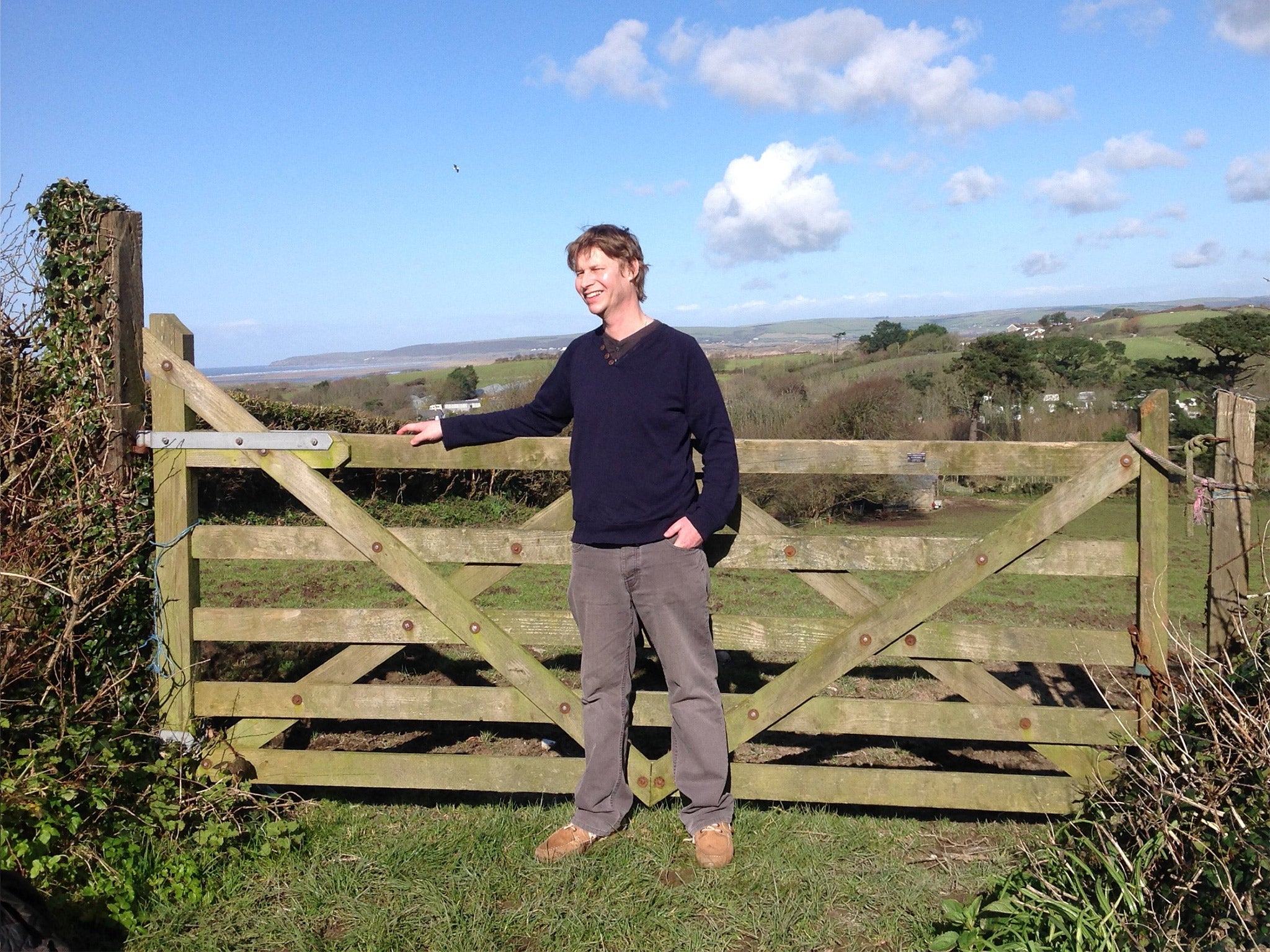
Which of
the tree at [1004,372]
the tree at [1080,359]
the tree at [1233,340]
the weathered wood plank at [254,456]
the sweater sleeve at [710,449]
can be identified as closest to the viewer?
the sweater sleeve at [710,449]

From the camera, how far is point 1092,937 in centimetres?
300

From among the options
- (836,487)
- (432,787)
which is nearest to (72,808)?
(432,787)

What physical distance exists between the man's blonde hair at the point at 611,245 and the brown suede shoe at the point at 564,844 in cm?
220

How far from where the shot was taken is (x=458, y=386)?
1989cm

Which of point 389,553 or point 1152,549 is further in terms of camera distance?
point 389,553

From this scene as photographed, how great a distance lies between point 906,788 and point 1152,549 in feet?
4.61

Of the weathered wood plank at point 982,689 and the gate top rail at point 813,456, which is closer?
the gate top rail at point 813,456

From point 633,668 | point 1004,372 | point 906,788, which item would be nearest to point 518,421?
point 633,668

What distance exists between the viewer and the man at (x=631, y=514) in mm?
3848

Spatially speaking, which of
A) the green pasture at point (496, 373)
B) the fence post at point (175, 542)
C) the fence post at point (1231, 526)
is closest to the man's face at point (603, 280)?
the fence post at point (175, 542)

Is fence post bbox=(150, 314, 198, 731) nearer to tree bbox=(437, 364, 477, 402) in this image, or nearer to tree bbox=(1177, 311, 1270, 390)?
tree bbox=(437, 364, 477, 402)

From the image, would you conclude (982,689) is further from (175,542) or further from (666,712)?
(175,542)

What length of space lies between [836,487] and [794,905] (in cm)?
1295

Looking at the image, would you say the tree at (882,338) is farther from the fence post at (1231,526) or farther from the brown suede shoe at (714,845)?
the brown suede shoe at (714,845)
